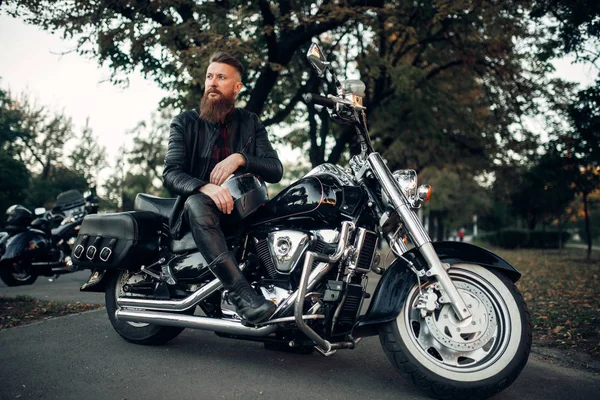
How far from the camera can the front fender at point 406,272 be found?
305 centimetres

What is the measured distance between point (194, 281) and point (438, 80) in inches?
546

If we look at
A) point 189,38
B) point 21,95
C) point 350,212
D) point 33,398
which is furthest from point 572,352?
point 21,95

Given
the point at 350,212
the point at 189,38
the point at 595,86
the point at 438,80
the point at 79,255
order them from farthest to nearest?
the point at 438,80
the point at 189,38
the point at 595,86
the point at 79,255
the point at 350,212

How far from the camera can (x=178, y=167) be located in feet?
12.1

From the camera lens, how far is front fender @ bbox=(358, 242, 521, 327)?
3049mm

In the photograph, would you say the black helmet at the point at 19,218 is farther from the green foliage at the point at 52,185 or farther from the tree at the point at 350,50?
the green foliage at the point at 52,185

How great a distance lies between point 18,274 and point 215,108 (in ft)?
20.5

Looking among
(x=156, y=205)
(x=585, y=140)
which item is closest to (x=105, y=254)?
(x=156, y=205)

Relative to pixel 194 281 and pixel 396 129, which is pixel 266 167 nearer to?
pixel 194 281

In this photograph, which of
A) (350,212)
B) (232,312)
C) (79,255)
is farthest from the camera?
(79,255)

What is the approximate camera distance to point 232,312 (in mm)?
3494

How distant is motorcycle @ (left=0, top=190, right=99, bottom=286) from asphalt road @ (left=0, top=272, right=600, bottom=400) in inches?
167

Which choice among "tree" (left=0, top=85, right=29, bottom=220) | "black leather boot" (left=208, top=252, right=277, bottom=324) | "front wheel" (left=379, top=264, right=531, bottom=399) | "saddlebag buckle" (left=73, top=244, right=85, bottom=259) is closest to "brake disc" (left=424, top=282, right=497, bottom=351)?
"front wheel" (left=379, top=264, right=531, bottom=399)

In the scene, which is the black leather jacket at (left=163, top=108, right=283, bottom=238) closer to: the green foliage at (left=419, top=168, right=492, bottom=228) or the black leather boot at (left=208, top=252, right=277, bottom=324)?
the black leather boot at (left=208, top=252, right=277, bottom=324)
